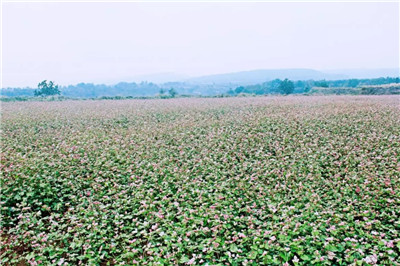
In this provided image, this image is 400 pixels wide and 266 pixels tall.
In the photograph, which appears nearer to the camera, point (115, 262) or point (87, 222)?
point (115, 262)

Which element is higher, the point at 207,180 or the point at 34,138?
the point at 34,138

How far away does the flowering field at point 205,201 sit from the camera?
4492mm

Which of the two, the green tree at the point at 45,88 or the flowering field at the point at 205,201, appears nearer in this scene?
the flowering field at the point at 205,201

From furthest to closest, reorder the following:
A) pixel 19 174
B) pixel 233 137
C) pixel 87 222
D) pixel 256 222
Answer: pixel 233 137 → pixel 19 174 → pixel 87 222 → pixel 256 222

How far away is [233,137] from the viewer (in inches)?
463

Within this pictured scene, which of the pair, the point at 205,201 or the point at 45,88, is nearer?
the point at 205,201

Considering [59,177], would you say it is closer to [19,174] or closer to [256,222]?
[19,174]

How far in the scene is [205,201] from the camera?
6.02 m

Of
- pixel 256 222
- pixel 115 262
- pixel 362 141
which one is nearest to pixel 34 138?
pixel 115 262

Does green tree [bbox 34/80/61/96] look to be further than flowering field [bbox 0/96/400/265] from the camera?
Yes

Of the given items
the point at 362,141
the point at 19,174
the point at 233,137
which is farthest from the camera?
the point at 233,137

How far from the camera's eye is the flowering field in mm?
4492

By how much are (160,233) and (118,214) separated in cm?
113

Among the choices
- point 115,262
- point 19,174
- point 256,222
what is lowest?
point 115,262
